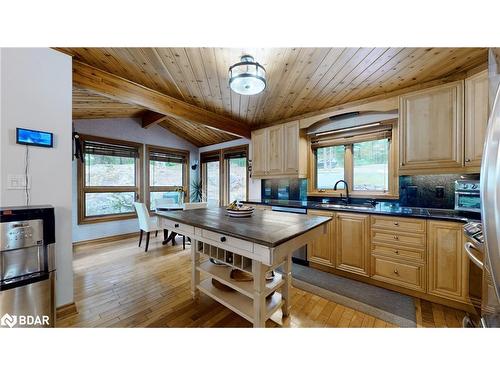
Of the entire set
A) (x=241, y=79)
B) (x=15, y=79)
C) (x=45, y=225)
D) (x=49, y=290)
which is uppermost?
(x=241, y=79)

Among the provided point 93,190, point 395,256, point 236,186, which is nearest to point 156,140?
point 93,190

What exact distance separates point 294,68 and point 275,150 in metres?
1.61

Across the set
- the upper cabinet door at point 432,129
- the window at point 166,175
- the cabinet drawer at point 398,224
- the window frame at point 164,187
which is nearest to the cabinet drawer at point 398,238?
the cabinet drawer at point 398,224

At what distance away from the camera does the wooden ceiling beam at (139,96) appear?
195cm

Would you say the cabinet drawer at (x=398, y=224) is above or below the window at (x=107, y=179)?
below

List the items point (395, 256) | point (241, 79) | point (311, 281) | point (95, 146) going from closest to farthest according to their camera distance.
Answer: point (241, 79), point (395, 256), point (311, 281), point (95, 146)

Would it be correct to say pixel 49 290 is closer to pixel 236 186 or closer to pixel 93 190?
pixel 93 190

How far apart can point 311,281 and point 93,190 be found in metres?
4.29

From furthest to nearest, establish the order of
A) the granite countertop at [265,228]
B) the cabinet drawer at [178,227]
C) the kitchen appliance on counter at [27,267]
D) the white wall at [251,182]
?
the white wall at [251,182] → the cabinet drawer at [178,227] → the kitchen appliance on counter at [27,267] → the granite countertop at [265,228]

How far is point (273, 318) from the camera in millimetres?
1668

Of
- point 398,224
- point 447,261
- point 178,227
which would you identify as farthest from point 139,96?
point 447,261

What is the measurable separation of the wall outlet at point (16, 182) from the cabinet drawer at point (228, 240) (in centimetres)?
142

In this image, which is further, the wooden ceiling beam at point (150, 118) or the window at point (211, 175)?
the window at point (211, 175)

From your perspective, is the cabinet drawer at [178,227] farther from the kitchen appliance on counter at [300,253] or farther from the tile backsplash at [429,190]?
the tile backsplash at [429,190]
